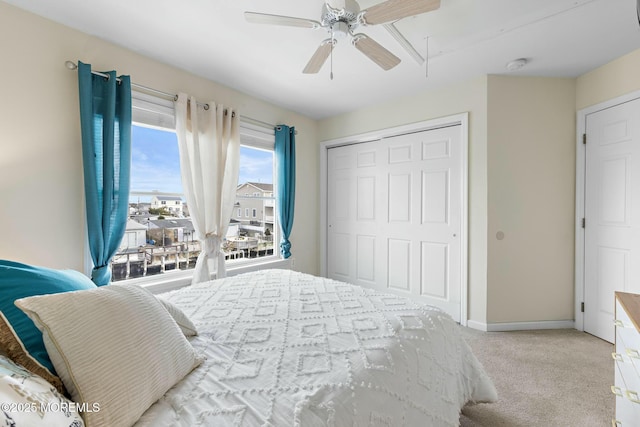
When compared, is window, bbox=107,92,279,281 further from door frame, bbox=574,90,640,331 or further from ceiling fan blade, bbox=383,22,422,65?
door frame, bbox=574,90,640,331

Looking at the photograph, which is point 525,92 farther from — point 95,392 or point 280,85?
point 95,392

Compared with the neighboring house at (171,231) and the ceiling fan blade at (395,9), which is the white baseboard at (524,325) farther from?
the neighboring house at (171,231)

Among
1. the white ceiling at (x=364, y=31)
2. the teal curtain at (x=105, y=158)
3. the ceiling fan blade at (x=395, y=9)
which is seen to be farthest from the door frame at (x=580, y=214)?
the teal curtain at (x=105, y=158)

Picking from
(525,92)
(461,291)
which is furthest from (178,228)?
(525,92)

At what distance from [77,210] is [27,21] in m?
1.29

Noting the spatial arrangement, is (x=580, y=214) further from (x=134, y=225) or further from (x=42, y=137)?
(x=42, y=137)

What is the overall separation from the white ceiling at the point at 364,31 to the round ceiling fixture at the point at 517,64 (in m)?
0.06

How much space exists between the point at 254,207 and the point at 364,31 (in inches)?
89.6

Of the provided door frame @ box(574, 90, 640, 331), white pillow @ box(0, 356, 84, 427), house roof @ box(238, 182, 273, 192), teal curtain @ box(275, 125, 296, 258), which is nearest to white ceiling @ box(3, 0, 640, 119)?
door frame @ box(574, 90, 640, 331)

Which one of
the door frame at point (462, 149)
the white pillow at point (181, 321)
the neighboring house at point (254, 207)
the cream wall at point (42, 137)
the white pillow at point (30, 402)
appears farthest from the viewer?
the neighboring house at point (254, 207)

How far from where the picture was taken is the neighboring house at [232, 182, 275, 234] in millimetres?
3334

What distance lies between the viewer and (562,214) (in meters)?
2.78

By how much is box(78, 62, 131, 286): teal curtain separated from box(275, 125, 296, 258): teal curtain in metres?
1.69

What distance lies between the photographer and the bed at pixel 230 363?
0.71 m
